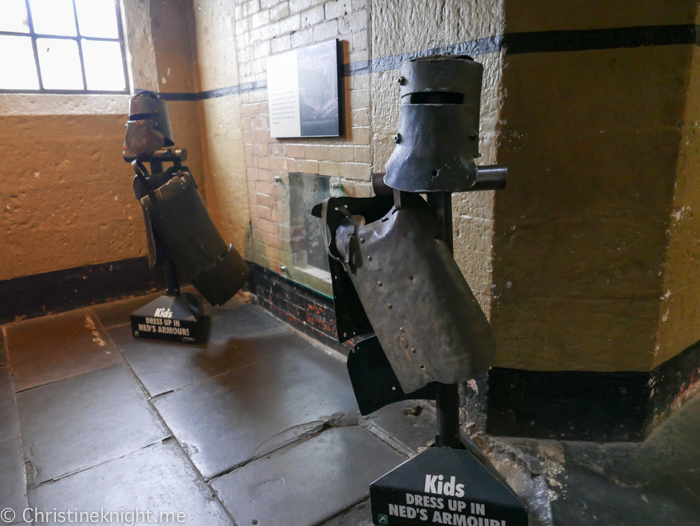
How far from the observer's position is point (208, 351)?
2943 mm

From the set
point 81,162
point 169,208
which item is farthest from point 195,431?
point 81,162

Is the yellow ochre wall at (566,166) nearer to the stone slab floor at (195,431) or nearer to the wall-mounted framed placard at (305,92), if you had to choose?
the wall-mounted framed placard at (305,92)

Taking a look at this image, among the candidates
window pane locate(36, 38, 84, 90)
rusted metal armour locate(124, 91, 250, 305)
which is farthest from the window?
rusted metal armour locate(124, 91, 250, 305)

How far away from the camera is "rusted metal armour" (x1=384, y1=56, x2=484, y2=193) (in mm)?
1136

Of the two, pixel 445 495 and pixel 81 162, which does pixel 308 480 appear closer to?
pixel 445 495

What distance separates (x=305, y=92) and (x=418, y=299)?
1791 millimetres

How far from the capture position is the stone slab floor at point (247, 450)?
5.50 feet

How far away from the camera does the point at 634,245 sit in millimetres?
1735

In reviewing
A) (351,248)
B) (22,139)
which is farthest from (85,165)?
(351,248)

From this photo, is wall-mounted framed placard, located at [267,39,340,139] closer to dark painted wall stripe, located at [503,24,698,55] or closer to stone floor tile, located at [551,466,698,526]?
dark painted wall stripe, located at [503,24,698,55]

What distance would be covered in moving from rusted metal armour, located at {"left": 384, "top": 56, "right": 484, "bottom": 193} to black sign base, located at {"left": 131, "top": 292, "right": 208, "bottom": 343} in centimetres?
224

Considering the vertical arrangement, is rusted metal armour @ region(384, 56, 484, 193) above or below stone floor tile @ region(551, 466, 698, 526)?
above

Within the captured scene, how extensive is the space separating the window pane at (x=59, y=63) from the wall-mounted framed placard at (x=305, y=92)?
1692 millimetres

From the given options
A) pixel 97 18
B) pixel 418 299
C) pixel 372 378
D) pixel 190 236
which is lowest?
pixel 372 378
